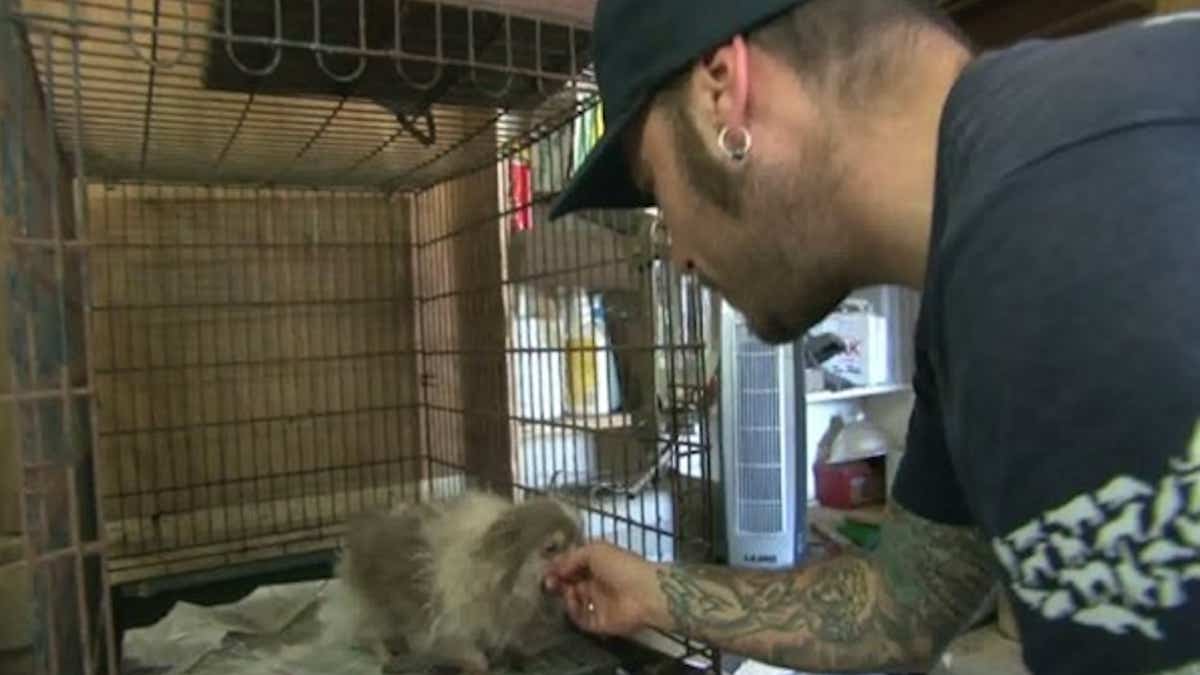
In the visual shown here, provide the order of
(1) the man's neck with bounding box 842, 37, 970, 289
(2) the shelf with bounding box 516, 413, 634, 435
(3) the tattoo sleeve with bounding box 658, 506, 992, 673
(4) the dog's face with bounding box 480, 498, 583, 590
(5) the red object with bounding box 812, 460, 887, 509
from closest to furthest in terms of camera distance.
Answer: (1) the man's neck with bounding box 842, 37, 970, 289 → (3) the tattoo sleeve with bounding box 658, 506, 992, 673 → (4) the dog's face with bounding box 480, 498, 583, 590 → (2) the shelf with bounding box 516, 413, 634, 435 → (5) the red object with bounding box 812, 460, 887, 509

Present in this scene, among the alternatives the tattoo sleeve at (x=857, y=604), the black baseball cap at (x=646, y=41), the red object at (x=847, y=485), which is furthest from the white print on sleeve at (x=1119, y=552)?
the red object at (x=847, y=485)

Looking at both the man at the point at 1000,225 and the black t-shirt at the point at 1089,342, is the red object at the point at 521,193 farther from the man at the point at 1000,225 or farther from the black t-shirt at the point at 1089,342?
the black t-shirt at the point at 1089,342

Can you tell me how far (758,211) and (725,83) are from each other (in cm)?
7

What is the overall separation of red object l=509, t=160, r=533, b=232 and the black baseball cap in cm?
70

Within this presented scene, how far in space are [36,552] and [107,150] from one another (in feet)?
2.43

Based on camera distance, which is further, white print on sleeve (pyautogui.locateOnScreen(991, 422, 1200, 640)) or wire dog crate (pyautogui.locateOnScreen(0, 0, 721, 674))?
wire dog crate (pyautogui.locateOnScreen(0, 0, 721, 674))

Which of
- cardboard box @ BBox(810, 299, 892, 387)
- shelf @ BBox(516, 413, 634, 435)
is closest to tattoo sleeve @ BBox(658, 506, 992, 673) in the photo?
shelf @ BBox(516, 413, 634, 435)

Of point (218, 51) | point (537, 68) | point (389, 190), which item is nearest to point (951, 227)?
point (537, 68)

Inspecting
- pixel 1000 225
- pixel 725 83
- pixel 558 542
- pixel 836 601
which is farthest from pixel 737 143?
pixel 558 542

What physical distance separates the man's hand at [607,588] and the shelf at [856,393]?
0.95m

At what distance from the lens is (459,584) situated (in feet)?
2.85

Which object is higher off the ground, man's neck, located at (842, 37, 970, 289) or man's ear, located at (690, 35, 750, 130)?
man's ear, located at (690, 35, 750, 130)

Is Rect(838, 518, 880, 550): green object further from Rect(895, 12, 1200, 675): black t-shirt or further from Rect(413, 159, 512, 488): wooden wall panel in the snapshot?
Rect(895, 12, 1200, 675): black t-shirt

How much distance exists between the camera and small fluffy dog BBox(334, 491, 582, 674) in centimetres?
86
